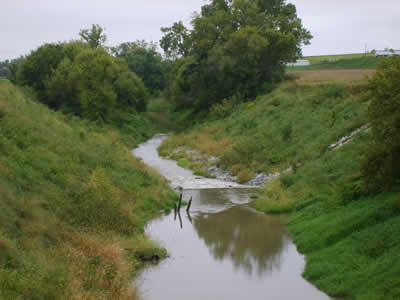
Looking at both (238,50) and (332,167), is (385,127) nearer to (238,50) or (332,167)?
(332,167)

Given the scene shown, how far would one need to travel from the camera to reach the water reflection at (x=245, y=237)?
63.3ft

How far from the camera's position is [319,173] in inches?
1125

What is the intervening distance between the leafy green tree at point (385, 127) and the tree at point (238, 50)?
129 ft

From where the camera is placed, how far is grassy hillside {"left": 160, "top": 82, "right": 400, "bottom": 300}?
51.5 ft

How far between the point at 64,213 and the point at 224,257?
6763 millimetres

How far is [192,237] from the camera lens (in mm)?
22375

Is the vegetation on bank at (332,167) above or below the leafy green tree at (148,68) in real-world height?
below

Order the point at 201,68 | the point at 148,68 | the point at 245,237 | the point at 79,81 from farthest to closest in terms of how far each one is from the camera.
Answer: the point at 148,68
the point at 201,68
the point at 79,81
the point at 245,237

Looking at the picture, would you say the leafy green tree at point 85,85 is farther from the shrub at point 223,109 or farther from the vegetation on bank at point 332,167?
the shrub at point 223,109

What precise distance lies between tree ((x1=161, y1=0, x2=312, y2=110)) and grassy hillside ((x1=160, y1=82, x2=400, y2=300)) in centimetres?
493

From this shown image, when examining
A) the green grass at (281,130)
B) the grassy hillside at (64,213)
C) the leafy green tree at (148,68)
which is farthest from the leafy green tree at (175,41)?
the grassy hillside at (64,213)

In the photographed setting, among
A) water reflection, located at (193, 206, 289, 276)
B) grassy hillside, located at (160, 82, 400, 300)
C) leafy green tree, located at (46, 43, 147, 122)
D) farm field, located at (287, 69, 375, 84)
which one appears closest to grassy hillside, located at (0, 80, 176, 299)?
water reflection, located at (193, 206, 289, 276)

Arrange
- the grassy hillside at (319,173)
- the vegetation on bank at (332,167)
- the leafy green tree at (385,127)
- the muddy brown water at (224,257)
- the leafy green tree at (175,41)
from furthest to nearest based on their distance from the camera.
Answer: the leafy green tree at (175,41), the leafy green tree at (385,127), the muddy brown water at (224,257), the vegetation on bank at (332,167), the grassy hillside at (319,173)


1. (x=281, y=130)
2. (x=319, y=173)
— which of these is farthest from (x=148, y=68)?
(x=319, y=173)
